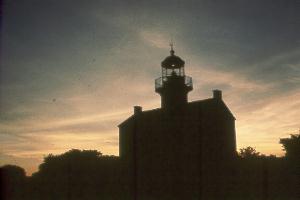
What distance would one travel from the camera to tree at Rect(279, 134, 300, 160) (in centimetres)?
→ 3541

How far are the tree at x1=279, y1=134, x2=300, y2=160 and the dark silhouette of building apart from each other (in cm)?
564

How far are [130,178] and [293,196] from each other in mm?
16704

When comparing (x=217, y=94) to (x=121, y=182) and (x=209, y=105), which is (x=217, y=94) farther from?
(x=121, y=182)

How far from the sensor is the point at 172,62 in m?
38.9

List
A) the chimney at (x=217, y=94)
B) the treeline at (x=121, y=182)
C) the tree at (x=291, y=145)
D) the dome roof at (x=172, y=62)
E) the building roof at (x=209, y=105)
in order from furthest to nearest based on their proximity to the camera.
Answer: the chimney at (x=217, y=94) < the dome roof at (x=172, y=62) < the building roof at (x=209, y=105) < the tree at (x=291, y=145) < the treeline at (x=121, y=182)

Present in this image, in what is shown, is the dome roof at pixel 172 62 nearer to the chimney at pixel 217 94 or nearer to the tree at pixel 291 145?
the chimney at pixel 217 94

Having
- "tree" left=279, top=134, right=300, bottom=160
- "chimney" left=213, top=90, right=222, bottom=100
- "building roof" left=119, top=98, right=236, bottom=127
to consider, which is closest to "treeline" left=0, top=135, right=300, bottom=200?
"tree" left=279, top=134, right=300, bottom=160

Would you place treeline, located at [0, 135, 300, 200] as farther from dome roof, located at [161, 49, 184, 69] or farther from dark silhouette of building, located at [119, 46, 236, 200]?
dome roof, located at [161, 49, 184, 69]

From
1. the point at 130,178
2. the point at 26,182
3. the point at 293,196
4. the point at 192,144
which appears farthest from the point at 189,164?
the point at 26,182

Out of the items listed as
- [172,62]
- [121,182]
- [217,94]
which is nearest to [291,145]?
[217,94]

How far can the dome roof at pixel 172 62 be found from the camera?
38.9 meters

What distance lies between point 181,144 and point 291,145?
12.1 metres

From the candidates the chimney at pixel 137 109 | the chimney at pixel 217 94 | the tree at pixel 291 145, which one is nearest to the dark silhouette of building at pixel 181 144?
the chimney at pixel 217 94

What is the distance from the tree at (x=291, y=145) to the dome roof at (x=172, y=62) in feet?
48.3
